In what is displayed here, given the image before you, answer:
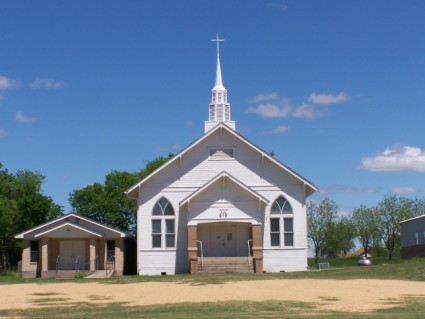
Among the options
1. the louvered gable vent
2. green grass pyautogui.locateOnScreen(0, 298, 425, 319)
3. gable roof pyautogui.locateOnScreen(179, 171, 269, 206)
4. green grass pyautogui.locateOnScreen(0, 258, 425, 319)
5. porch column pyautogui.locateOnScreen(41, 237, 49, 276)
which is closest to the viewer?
green grass pyautogui.locateOnScreen(0, 298, 425, 319)

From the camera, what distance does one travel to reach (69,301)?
78.8 feet

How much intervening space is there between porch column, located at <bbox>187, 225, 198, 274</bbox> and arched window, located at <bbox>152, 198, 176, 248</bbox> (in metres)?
1.77

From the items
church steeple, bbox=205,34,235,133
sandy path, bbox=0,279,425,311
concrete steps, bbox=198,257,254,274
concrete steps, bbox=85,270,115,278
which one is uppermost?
church steeple, bbox=205,34,235,133

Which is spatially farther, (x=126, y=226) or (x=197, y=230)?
(x=126, y=226)

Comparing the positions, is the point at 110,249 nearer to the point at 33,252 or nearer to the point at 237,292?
the point at 33,252

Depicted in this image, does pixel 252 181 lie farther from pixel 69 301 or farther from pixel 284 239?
pixel 69 301

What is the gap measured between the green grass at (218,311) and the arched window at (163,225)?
1922 centimetres

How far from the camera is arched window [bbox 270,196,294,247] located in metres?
42.0

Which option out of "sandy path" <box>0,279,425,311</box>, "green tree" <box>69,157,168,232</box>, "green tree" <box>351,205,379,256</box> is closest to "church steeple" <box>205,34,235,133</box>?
"sandy path" <box>0,279,425,311</box>

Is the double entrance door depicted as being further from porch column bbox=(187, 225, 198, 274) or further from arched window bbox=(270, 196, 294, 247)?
porch column bbox=(187, 225, 198, 274)

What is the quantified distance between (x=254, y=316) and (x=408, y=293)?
27.0 ft

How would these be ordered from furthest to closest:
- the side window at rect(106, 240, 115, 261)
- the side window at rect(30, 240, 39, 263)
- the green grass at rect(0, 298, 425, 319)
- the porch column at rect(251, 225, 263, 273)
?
the side window at rect(106, 240, 115, 261)
the side window at rect(30, 240, 39, 263)
the porch column at rect(251, 225, 263, 273)
the green grass at rect(0, 298, 425, 319)

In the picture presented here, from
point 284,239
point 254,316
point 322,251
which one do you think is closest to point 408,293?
point 254,316

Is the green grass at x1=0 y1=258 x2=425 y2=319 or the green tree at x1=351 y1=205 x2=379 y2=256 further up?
the green tree at x1=351 y1=205 x2=379 y2=256
